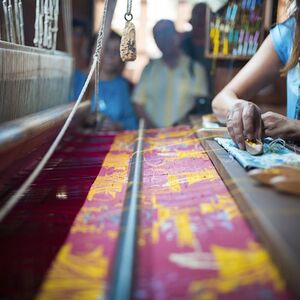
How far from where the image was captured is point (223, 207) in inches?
35.0

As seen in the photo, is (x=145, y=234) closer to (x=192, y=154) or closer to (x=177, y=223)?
(x=177, y=223)

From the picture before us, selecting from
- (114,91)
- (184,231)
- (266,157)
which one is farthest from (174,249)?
(114,91)

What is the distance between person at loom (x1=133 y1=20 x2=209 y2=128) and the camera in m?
3.30

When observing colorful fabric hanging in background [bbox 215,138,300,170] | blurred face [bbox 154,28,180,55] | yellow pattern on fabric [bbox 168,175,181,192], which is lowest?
yellow pattern on fabric [bbox 168,175,181,192]

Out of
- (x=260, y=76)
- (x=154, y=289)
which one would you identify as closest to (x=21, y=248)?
(x=154, y=289)

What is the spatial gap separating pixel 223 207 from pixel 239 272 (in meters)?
0.25

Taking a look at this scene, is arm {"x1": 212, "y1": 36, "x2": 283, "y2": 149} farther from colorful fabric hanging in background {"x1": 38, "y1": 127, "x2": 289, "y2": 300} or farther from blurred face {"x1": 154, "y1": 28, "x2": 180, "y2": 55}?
blurred face {"x1": 154, "y1": 28, "x2": 180, "y2": 55}

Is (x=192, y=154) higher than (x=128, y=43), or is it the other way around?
(x=128, y=43)

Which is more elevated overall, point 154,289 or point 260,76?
point 260,76

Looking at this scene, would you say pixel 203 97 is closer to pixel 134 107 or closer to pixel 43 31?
pixel 134 107

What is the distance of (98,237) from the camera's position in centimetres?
81

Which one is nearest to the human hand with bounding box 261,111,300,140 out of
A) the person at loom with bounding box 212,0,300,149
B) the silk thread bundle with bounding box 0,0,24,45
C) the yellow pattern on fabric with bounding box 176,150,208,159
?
the person at loom with bounding box 212,0,300,149

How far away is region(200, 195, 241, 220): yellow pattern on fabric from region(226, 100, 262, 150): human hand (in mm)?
398

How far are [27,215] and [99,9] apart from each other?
3362mm
